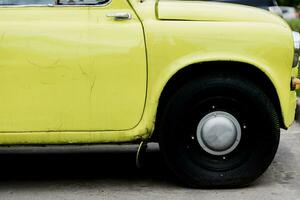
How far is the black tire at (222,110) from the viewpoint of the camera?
5477 millimetres

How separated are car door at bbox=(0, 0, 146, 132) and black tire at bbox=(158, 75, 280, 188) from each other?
28cm

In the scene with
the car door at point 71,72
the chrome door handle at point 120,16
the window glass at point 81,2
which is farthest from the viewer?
the window glass at point 81,2

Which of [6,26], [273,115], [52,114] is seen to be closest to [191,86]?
[273,115]

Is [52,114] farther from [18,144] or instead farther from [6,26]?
[6,26]

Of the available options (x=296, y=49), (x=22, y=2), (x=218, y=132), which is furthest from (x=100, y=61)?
(x=296, y=49)

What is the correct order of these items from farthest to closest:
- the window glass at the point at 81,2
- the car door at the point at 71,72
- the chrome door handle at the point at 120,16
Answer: the window glass at the point at 81,2 < the chrome door handle at the point at 120,16 < the car door at the point at 71,72

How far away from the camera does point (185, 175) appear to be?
5.54 m

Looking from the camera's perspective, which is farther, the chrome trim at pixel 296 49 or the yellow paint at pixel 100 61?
the chrome trim at pixel 296 49

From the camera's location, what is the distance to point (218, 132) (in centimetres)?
551

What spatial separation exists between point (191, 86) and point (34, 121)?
3.55 ft

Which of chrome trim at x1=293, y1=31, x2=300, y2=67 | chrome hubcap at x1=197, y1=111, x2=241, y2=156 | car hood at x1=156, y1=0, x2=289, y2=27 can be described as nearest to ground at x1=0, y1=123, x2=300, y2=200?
chrome hubcap at x1=197, y1=111, x2=241, y2=156

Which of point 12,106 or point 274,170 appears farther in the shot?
point 274,170

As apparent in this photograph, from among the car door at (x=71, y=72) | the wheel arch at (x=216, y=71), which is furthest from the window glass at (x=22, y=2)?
the wheel arch at (x=216, y=71)

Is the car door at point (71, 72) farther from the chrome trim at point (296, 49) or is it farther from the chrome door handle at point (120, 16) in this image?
the chrome trim at point (296, 49)
